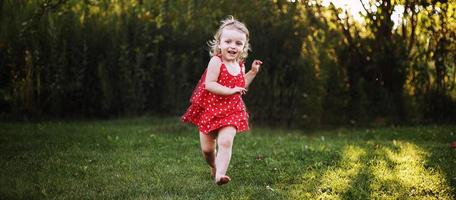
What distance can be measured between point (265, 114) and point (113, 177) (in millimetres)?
4863

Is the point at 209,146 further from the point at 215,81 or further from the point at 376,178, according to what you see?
the point at 376,178

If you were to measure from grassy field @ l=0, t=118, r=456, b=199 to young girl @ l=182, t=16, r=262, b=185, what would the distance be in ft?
1.14

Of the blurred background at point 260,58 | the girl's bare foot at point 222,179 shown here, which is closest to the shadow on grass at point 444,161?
the girl's bare foot at point 222,179

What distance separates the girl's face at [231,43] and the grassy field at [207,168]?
43.3 inches

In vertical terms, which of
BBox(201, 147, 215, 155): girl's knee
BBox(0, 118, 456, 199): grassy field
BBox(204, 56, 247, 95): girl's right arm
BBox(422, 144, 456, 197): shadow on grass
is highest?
BBox(204, 56, 247, 95): girl's right arm

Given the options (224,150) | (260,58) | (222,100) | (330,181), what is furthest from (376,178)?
(260,58)

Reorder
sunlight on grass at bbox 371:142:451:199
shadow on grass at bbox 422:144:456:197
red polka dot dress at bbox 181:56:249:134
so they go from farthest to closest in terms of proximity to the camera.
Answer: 1. shadow on grass at bbox 422:144:456:197
2. red polka dot dress at bbox 181:56:249:134
3. sunlight on grass at bbox 371:142:451:199

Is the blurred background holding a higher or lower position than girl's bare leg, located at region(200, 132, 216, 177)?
higher

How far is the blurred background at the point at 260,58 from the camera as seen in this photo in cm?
894

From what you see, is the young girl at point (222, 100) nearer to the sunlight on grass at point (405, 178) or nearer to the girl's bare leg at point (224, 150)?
the girl's bare leg at point (224, 150)

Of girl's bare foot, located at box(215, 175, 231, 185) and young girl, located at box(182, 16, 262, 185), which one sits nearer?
girl's bare foot, located at box(215, 175, 231, 185)

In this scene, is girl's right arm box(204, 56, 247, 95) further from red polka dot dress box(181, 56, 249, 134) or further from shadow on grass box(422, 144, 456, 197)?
shadow on grass box(422, 144, 456, 197)

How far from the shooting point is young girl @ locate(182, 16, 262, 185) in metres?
4.47

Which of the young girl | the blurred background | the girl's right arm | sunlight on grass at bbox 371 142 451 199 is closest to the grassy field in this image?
sunlight on grass at bbox 371 142 451 199
